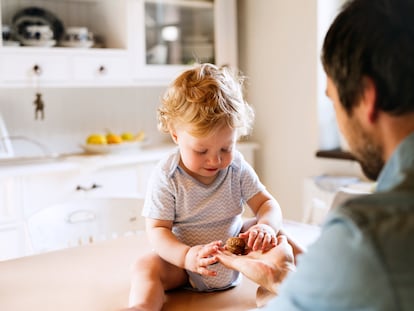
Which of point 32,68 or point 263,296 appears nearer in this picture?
point 263,296

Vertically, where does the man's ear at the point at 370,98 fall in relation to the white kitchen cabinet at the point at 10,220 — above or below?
above

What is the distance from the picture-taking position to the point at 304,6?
10.3ft

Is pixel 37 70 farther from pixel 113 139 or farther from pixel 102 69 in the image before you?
pixel 113 139

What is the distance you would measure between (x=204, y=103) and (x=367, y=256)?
2.29 feet

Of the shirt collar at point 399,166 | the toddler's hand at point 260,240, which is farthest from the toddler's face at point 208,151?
the shirt collar at point 399,166

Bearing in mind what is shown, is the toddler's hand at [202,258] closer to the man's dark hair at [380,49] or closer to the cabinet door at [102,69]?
the man's dark hair at [380,49]

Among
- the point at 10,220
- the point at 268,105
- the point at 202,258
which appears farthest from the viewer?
the point at 268,105

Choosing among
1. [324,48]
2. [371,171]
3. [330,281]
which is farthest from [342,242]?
[324,48]

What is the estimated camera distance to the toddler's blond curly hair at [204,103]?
1246 millimetres

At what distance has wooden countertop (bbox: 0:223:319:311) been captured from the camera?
45.5 inches

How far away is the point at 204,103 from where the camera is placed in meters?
1.25

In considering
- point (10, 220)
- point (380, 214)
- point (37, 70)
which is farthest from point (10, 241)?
point (380, 214)

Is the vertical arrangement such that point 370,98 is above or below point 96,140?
above

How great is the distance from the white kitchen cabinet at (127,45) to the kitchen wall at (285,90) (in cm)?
15
